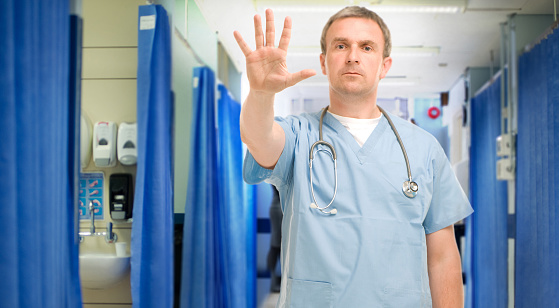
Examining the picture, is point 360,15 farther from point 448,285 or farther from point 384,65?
point 448,285

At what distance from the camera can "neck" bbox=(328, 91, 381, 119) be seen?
1.39m

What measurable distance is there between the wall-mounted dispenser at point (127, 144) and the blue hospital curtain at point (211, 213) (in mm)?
393

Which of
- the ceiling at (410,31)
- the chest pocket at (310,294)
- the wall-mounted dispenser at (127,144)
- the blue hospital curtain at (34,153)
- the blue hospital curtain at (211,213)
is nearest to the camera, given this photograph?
the blue hospital curtain at (34,153)

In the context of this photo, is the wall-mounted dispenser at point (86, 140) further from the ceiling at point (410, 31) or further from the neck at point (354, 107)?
the neck at point (354, 107)

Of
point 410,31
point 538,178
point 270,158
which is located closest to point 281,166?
point 270,158

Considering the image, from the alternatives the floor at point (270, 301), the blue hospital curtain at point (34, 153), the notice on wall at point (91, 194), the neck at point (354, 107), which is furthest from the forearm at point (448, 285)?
the floor at point (270, 301)

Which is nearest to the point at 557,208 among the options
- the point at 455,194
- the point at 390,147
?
the point at 455,194

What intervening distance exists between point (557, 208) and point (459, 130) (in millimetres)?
3159

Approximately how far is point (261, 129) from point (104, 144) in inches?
61.5

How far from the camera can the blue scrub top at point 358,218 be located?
125 cm

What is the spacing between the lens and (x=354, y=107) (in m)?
1.41

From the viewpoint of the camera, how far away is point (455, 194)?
4.55ft

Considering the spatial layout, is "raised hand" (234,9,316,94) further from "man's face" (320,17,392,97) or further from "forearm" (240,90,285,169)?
"man's face" (320,17,392,97)

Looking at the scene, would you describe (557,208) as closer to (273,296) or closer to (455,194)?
(455,194)
